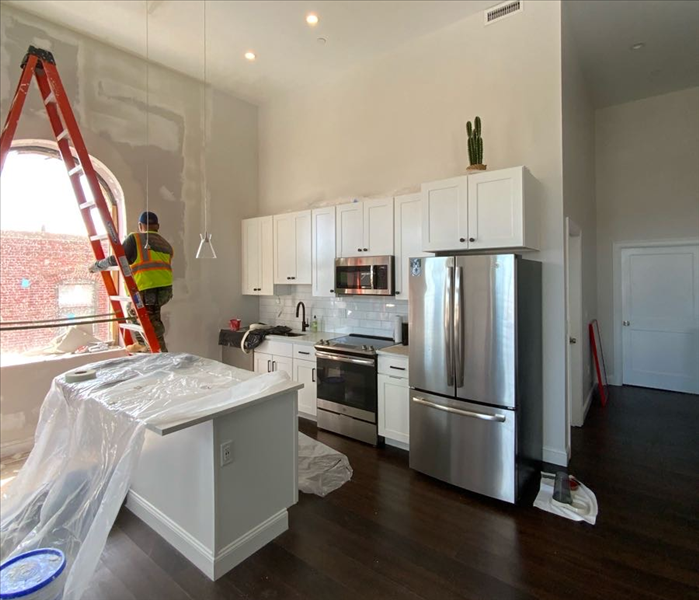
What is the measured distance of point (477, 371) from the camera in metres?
2.87

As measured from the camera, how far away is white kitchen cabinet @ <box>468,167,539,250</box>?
2916mm

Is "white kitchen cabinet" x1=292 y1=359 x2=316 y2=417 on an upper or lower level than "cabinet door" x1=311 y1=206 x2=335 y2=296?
lower

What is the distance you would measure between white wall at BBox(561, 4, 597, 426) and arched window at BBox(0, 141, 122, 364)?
4431mm

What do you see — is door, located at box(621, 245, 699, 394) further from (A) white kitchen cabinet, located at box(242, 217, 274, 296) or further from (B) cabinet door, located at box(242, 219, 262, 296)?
(B) cabinet door, located at box(242, 219, 262, 296)

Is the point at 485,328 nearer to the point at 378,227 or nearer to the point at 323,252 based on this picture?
the point at 378,227

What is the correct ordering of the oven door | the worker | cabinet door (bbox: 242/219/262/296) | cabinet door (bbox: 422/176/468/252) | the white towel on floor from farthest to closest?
cabinet door (bbox: 242/219/262/296) < the oven door < cabinet door (bbox: 422/176/468/252) < the worker < the white towel on floor

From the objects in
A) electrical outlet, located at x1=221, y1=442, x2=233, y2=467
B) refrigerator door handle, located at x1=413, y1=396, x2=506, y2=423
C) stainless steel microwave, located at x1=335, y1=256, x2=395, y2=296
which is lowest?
refrigerator door handle, located at x1=413, y1=396, x2=506, y2=423

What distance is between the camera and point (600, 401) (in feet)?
16.7

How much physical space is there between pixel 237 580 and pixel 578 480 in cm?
268

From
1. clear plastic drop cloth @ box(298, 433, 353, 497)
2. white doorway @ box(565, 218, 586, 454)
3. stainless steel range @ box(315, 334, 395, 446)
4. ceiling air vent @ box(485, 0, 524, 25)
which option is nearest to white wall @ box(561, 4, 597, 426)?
white doorway @ box(565, 218, 586, 454)

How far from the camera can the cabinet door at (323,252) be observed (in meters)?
4.39

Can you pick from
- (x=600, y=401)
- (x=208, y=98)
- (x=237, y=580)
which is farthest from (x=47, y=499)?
(x=600, y=401)

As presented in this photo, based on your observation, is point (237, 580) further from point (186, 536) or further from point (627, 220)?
point (627, 220)

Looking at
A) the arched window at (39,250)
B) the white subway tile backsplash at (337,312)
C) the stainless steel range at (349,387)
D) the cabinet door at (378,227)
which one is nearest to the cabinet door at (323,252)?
the white subway tile backsplash at (337,312)
